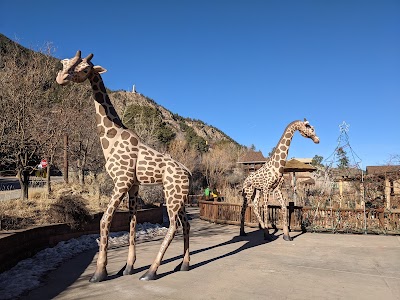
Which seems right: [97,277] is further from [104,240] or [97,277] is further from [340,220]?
[340,220]

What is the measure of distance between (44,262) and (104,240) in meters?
2.20

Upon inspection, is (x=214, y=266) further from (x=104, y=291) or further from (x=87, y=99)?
(x=87, y=99)

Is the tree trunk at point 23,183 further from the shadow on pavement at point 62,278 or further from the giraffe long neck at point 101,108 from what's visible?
the giraffe long neck at point 101,108

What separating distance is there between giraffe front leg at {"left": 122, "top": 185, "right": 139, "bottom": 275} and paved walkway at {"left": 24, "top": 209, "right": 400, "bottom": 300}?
237 millimetres

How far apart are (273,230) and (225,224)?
290 centimetres

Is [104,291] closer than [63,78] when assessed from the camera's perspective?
Yes

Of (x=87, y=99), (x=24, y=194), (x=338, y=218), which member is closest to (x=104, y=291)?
(x=24, y=194)

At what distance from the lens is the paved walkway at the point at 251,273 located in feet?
17.9

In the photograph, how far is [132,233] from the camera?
6.94 metres

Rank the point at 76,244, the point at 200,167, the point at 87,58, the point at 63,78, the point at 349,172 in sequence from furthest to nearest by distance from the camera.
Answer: the point at 200,167, the point at 349,172, the point at 76,244, the point at 87,58, the point at 63,78

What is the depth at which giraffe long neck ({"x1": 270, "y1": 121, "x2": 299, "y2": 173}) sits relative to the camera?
11.1 m

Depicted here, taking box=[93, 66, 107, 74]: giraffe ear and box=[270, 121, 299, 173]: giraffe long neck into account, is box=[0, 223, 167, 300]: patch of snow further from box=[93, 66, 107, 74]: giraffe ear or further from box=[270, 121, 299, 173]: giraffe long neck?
box=[270, 121, 299, 173]: giraffe long neck

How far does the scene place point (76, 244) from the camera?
9.23 metres

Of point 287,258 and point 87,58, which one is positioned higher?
point 87,58
